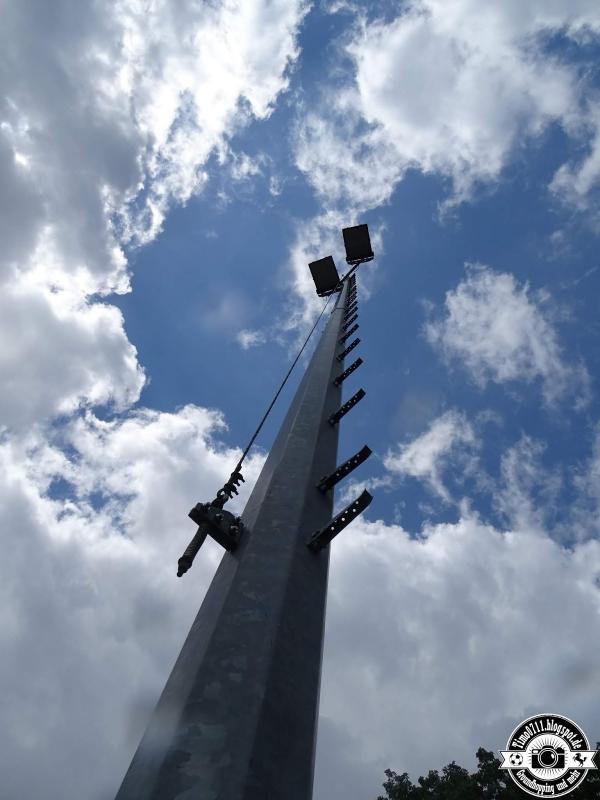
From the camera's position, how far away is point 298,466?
28.0ft

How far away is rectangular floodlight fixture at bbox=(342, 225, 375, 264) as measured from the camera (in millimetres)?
30109

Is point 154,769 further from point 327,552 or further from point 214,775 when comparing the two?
point 327,552

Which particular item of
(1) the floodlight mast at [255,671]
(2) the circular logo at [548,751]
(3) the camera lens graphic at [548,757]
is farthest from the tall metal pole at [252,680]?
(3) the camera lens graphic at [548,757]

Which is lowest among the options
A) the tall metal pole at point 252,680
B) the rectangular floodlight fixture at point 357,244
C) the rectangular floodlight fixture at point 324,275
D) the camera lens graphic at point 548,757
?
the tall metal pole at point 252,680

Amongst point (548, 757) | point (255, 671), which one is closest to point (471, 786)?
point (548, 757)

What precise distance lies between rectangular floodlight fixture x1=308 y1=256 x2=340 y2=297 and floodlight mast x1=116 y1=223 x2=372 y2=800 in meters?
22.9

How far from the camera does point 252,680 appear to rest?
4633 millimetres

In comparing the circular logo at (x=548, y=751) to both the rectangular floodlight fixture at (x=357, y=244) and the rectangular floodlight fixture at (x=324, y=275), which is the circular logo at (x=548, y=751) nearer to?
the rectangular floodlight fixture at (x=324, y=275)

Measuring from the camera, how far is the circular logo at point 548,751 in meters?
13.9

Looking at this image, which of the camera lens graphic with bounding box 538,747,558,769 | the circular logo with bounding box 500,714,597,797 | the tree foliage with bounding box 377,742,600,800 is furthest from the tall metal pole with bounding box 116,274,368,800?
the tree foliage with bounding box 377,742,600,800

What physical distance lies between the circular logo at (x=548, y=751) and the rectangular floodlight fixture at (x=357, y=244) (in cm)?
2450

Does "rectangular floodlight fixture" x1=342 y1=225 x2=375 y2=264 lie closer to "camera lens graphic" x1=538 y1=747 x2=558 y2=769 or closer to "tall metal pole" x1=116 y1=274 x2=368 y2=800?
"camera lens graphic" x1=538 y1=747 x2=558 y2=769

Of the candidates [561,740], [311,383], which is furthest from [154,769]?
[561,740]

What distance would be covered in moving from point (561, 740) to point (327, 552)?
41.0ft
